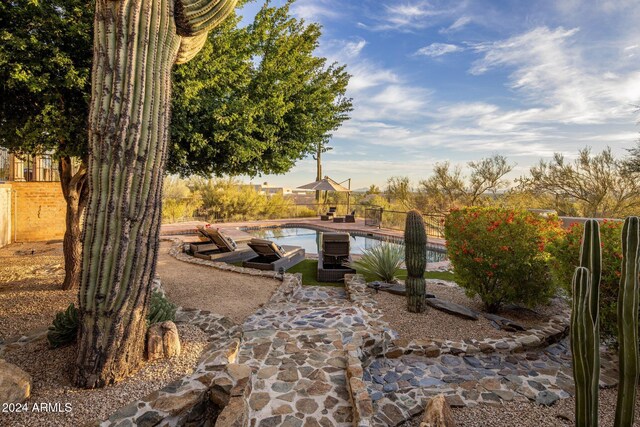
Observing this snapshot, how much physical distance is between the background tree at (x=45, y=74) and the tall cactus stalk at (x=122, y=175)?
1956 mm


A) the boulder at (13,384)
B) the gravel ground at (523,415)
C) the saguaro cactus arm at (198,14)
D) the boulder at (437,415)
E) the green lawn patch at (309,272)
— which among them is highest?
the saguaro cactus arm at (198,14)

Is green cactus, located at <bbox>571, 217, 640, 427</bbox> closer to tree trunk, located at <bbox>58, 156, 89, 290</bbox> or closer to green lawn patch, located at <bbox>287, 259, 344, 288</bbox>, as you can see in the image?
green lawn patch, located at <bbox>287, 259, 344, 288</bbox>

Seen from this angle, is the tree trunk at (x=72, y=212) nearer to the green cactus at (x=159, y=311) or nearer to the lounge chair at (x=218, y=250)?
the green cactus at (x=159, y=311)

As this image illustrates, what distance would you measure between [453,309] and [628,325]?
3.52 metres

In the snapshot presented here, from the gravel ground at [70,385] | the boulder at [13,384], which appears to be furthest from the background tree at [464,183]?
the boulder at [13,384]

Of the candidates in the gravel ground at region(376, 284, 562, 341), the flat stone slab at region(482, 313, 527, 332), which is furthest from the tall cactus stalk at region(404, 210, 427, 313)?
the flat stone slab at region(482, 313, 527, 332)

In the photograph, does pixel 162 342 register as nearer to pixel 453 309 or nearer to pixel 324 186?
pixel 453 309

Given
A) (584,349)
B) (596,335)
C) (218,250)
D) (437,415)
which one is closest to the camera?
(584,349)

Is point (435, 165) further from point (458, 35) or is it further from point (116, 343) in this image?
point (116, 343)

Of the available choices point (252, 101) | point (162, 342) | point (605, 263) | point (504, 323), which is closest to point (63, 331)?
point (162, 342)

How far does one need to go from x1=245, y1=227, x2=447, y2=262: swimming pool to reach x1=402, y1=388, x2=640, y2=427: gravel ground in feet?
25.0

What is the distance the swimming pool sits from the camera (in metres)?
11.5

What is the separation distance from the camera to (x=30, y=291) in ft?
16.7

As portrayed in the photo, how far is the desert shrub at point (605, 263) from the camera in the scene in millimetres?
3578
